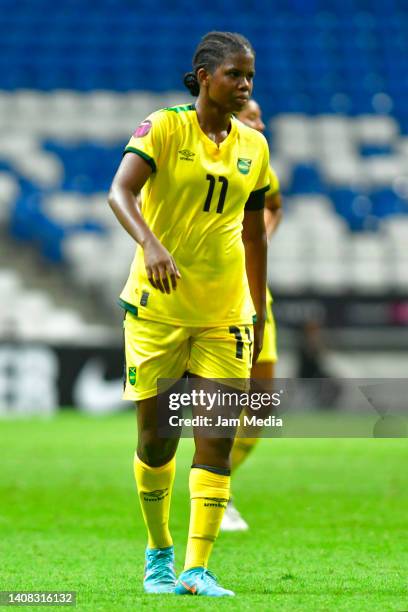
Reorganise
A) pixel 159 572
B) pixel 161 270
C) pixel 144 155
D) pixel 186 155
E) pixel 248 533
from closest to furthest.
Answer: pixel 161 270
pixel 144 155
pixel 186 155
pixel 159 572
pixel 248 533

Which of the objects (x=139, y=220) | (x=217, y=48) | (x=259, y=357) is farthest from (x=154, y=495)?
(x=259, y=357)

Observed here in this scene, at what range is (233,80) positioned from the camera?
15.2 ft

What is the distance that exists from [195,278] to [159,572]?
116 cm

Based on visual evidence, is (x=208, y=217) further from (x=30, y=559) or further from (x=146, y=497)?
(x=30, y=559)

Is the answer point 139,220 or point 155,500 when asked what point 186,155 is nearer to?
point 139,220

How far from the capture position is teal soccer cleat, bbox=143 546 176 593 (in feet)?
15.4

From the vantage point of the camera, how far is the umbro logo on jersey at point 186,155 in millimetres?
4684

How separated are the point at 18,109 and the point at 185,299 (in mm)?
15162

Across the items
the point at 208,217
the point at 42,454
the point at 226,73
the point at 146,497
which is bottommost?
the point at 42,454

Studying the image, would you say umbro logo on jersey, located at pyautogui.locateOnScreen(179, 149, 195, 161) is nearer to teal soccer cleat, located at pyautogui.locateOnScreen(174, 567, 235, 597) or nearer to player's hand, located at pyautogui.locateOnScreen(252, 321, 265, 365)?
player's hand, located at pyautogui.locateOnScreen(252, 321, 265, 365)

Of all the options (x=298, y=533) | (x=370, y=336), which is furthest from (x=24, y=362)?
(x=298, y=533)

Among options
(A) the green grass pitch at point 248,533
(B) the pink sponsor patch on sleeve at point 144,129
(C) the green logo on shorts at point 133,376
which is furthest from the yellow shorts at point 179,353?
(A) the green grass pitch at point 248,533

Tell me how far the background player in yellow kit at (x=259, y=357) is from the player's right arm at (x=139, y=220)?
223 cm

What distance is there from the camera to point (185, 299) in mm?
4746
